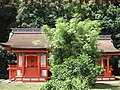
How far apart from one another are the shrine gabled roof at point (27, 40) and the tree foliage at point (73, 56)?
3.94m

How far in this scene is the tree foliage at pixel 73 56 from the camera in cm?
1449

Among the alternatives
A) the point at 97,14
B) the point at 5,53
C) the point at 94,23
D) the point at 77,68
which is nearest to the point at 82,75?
the point at 77,68

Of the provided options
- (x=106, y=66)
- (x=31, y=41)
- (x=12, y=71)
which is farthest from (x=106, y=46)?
(x=12, y=71)

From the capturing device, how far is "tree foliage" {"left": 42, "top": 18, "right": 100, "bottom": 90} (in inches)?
571

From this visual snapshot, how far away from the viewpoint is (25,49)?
848 inches

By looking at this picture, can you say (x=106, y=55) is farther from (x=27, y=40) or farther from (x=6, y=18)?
(x=6, y=18)

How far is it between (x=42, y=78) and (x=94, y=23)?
5916 millimetres

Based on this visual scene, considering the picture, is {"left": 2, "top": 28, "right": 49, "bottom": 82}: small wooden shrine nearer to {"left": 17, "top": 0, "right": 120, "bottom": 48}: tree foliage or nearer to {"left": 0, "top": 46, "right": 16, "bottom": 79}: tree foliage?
{"left": 0, "top": 46, "right": 16, "bottom": 79}: tree foliage

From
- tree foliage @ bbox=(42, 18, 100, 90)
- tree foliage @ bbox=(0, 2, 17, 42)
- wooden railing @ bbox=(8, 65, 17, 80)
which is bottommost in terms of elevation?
wooden railing @ bbox=(8, 65, 17, 80)

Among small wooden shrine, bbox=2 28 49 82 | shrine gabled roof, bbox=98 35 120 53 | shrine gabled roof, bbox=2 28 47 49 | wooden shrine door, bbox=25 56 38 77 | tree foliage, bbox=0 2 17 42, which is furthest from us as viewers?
tree foliage, bbox=0 2 17 42

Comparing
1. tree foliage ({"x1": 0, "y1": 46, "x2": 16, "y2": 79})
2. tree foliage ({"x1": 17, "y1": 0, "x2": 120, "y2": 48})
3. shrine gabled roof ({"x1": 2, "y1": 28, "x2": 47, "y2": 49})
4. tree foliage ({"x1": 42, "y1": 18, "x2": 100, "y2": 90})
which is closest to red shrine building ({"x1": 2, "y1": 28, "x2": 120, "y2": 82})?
shrine gabled roof ({"x1": 2, "y1": 28, "x2": 47, "y2": 49})

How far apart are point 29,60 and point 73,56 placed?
24.1 feet

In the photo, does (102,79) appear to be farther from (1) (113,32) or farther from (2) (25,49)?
(1) (113,32)

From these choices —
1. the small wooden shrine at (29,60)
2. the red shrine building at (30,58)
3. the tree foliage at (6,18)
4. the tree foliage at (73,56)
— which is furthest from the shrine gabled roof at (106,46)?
the tree foliage at (6,18)
